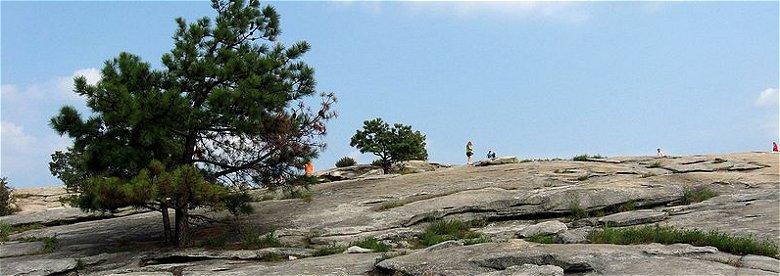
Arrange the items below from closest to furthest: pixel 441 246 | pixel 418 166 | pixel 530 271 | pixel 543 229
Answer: pixel 530 271, pixel 441 246, pixel 543 229, pixel 418 166

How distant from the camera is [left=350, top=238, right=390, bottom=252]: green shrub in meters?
16.0

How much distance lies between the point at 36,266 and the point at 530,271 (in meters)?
12.5

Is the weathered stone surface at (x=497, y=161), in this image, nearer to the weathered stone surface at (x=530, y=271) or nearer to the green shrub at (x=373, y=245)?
the green shrub at (x=373, y=245)

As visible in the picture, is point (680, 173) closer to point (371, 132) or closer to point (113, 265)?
point (371, 132)

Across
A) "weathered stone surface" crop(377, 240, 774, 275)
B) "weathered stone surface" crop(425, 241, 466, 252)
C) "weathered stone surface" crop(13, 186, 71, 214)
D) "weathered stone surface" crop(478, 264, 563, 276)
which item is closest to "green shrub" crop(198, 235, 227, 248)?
"weathered stone surface" crop(425, 241, 466, 252)

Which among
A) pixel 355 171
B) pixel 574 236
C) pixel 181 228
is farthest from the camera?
pixel 355 171

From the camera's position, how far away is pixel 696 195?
20281 mm

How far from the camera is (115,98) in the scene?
17.0 m

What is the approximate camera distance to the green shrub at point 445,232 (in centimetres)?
1692

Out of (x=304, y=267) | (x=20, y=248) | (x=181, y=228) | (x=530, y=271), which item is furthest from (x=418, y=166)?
(x=530, y=271)

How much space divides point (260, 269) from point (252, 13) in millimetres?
8830

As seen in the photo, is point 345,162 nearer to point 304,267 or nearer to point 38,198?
point 38,198

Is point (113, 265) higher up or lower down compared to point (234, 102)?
lower down

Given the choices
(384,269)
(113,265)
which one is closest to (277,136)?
(113,265)
